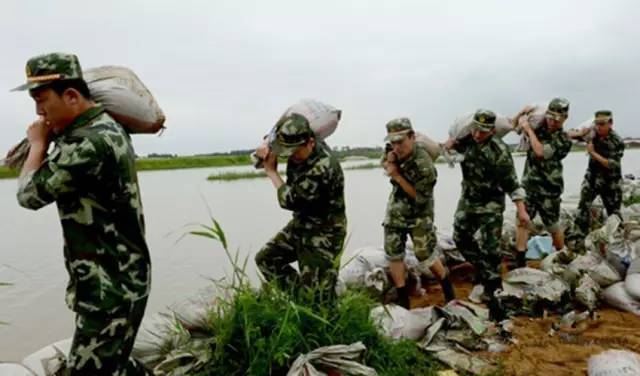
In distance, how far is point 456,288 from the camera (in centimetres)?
456

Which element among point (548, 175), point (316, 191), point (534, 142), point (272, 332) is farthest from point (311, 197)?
point (548, 175)

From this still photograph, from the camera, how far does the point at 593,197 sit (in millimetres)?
5535

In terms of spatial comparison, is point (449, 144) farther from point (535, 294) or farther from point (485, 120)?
Result: point (535, 294)

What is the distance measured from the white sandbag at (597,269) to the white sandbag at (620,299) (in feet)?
0.18

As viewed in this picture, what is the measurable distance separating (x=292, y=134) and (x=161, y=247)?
5105 millimetres

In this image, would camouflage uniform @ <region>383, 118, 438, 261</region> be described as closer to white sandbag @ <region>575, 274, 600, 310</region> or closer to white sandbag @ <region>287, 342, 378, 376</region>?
white sandbag @ <region>575, 274, 600, 310</region>

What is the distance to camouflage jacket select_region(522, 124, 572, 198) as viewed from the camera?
4.82 meters

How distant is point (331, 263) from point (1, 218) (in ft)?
32.6

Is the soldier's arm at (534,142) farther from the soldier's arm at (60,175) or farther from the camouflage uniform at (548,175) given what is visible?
the soldier's arm at (60,175)

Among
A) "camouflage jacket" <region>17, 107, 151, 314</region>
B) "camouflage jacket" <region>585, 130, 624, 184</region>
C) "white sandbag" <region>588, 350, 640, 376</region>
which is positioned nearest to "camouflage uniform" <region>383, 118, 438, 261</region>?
"white sandbag" <region>588, 350, 640, 376</region>

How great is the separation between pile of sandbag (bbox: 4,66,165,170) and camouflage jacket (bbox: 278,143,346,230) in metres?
0.86

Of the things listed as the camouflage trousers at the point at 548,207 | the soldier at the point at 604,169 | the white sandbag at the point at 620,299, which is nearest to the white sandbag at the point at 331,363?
the white sandbag at the point at 620,299

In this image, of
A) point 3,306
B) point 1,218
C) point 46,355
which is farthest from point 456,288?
point 1,218

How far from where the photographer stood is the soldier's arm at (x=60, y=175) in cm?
159
